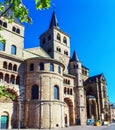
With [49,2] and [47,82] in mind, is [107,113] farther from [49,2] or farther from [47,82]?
[49,2]

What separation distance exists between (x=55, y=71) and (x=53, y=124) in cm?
1091

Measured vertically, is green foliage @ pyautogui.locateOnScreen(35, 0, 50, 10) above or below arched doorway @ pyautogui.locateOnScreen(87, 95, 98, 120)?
above

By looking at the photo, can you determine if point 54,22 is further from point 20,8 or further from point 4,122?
point 20,8

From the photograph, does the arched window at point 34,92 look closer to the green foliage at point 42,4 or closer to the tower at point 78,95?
the tower at point 78,95

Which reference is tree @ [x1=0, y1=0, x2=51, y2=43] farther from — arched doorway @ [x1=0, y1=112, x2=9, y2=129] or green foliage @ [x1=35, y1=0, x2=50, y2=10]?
arched doorway @ [x1=0, y1=112, x2=9, y2=129]

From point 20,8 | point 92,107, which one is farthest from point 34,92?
point 92,107

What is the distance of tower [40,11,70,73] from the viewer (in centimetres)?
5982

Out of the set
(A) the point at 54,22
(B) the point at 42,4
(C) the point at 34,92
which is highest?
(A) the point at 54,22

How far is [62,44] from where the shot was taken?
6312 cm

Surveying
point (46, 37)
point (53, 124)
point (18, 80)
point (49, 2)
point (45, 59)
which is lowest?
point (53, 124)

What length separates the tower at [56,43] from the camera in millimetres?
59816

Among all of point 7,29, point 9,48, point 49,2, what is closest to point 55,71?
point 9,48

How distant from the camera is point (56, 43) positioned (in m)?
61.1

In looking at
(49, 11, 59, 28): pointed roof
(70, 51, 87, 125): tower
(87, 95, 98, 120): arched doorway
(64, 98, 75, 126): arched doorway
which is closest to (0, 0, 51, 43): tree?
(64, 98, 75, 126): arched doorway
